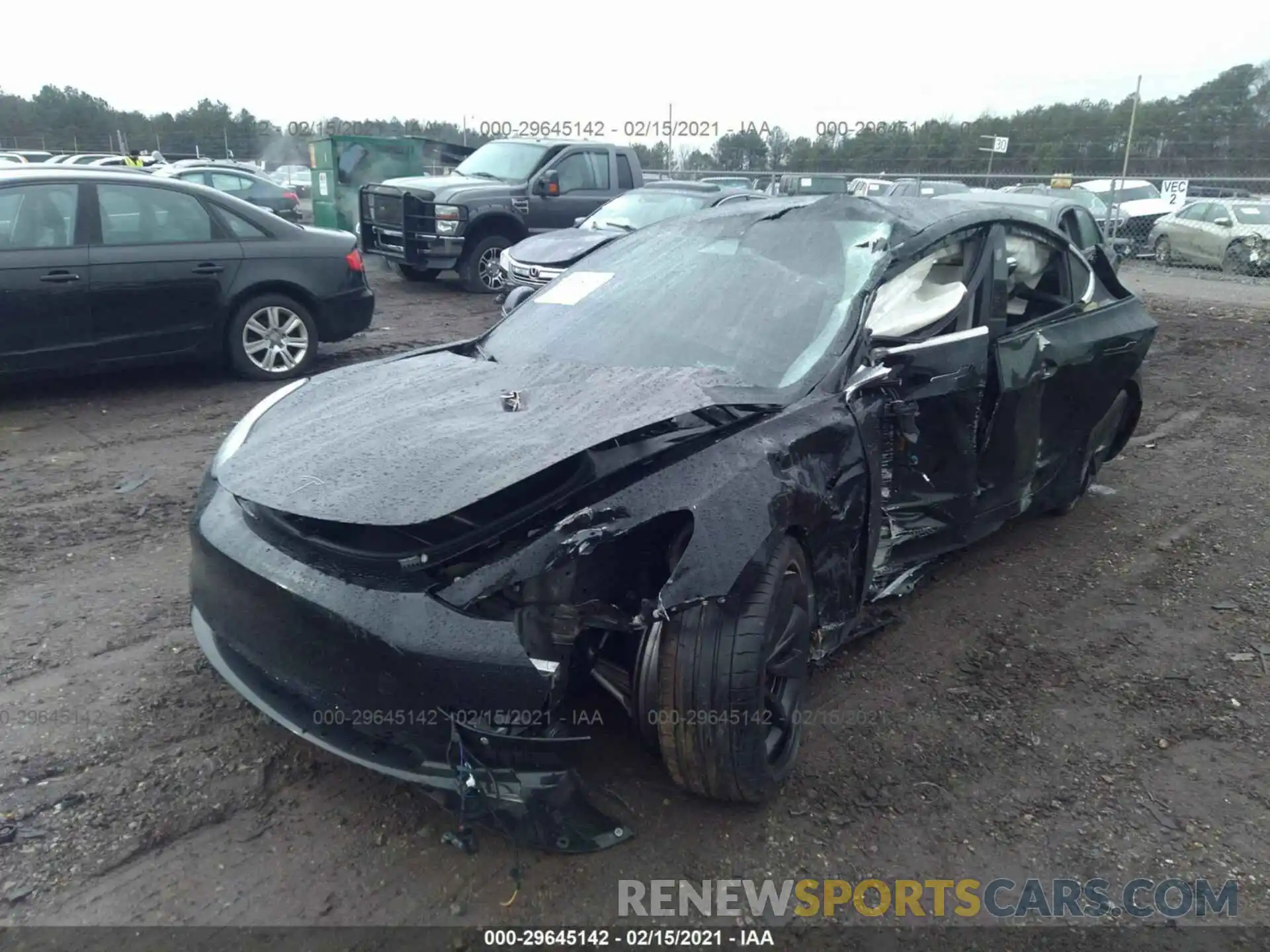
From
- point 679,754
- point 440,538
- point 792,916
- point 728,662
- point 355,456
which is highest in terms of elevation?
point 355,456

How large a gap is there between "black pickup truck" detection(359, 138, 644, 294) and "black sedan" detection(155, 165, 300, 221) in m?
6.32

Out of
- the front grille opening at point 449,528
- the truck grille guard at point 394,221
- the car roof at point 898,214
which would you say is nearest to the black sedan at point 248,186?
the truck grille guard at point 394,221

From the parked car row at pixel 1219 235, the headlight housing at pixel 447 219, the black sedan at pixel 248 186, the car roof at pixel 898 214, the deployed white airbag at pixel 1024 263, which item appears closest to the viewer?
the car roof at pixel 898 214

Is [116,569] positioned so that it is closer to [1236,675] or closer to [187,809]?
[187,809]

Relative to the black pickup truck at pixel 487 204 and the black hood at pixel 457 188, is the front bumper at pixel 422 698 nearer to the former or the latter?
the black pickup truck at pixel 487 204

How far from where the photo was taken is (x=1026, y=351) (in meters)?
3.79

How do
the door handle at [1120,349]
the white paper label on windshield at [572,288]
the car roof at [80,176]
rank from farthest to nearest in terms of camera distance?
the car roof at [80,176] → the door handle at [1120,349] → the white paper label on windshield at [572,288]

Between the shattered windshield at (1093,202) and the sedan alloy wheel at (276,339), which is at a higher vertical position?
the shattered windshield at (1093,202)

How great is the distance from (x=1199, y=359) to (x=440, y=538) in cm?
900

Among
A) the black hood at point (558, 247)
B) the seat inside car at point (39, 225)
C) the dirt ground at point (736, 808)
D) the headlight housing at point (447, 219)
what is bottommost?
the dirt ground at point (736, 808)

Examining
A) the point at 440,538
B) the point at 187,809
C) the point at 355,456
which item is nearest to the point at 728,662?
the point at 440,538

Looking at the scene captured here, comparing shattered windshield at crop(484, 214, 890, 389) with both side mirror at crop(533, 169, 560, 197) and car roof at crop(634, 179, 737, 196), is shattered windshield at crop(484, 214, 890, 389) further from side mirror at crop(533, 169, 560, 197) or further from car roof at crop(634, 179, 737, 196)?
side mirror at crop(533, 169, 560, 197)

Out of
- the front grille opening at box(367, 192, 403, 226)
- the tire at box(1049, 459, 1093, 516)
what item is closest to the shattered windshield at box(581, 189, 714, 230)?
the front grille opening at box(367, 192, 403, 226)

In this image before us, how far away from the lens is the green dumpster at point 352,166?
603 inches
